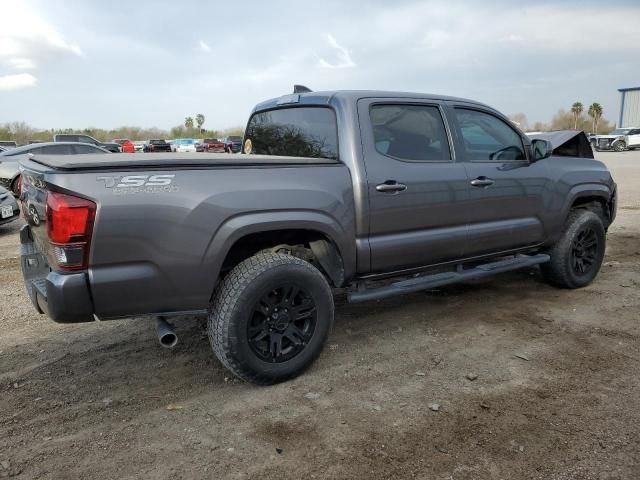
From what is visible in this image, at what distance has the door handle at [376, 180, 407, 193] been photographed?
347 cm

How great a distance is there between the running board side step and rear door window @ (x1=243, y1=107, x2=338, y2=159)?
100 centimetres

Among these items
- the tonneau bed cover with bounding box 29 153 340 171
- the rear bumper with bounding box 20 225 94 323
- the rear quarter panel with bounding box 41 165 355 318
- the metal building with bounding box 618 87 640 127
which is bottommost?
the rear bumper with bounding box 20 225 94 323

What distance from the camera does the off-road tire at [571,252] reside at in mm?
4895

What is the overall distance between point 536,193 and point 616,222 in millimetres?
5020

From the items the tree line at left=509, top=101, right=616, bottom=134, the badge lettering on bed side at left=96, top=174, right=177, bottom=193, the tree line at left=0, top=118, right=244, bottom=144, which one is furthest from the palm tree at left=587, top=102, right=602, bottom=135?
the badge lettering on bed side at left=96, top=174, right=177, bottom=193

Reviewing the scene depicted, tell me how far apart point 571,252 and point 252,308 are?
3463 millimetres

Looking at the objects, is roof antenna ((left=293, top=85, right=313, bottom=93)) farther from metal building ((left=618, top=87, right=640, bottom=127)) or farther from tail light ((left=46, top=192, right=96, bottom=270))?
metal building ((left=618, top=87, right=640, bottom=127))

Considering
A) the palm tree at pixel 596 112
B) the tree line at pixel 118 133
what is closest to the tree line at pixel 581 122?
the palm tree at pixel 596 112

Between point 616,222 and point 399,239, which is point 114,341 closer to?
point 399,239

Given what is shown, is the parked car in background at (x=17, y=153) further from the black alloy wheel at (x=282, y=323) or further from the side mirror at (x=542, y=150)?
the side mirror at (x=542, y=150)

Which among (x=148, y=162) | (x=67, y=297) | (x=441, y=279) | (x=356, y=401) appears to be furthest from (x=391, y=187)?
(x=67, y=297)

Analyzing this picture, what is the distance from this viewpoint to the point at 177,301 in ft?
9.53

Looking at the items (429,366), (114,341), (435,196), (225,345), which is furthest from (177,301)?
(435,196)

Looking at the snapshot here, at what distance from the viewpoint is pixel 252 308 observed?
3.04 m
